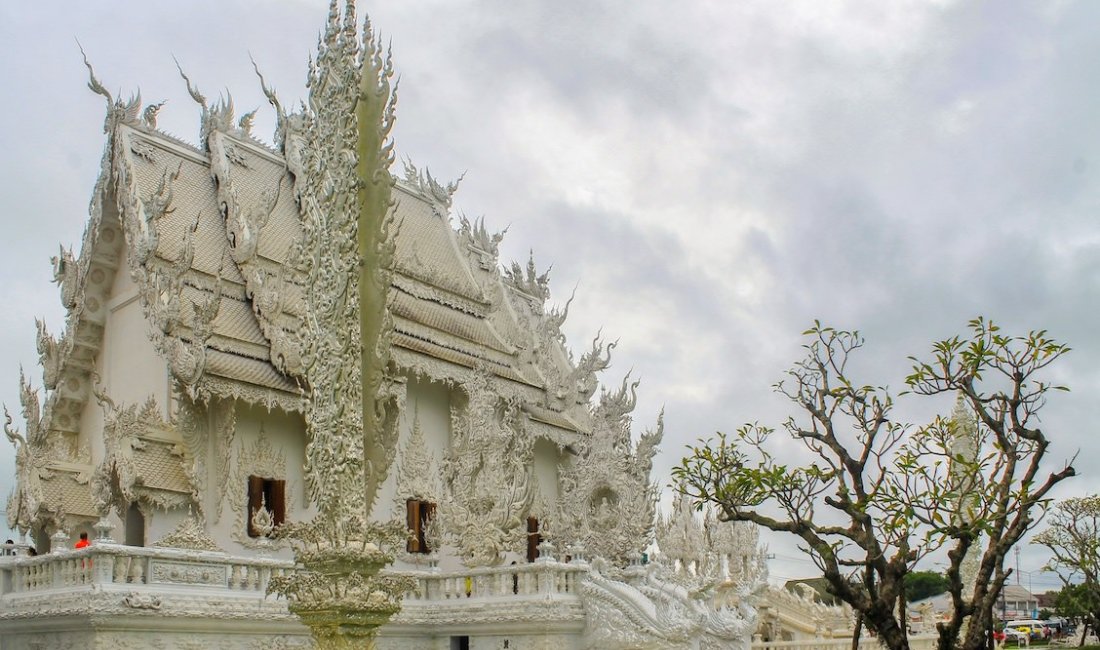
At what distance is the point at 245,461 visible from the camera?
15.1 m

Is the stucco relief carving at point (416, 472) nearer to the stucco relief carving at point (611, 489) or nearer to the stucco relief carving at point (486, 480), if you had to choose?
the stucco relief carving at point (486, 480)

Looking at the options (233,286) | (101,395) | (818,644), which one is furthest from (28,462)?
(818,644)

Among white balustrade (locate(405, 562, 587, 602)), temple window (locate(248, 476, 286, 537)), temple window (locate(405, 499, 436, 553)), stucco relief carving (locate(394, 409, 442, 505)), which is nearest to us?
white balustrade (locate(405, 562, 587, 602))

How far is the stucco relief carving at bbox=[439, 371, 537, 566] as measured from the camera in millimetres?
15516

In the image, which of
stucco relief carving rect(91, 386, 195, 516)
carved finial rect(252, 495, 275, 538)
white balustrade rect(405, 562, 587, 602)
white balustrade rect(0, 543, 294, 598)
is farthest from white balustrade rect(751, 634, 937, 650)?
stucco relief carving rect(91, 386, 195, 516)

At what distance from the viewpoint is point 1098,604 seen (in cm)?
2144

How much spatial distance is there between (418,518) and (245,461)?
9.92ft

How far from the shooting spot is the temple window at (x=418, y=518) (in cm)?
1700

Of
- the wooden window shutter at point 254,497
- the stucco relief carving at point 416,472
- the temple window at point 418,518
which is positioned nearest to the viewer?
the wooden window shutter at point 254,497

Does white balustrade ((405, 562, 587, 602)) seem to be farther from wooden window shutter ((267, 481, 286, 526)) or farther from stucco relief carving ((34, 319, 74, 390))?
stucco relief carving ((34, 319, 74, 390))

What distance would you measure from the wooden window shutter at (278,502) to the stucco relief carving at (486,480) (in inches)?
82.4

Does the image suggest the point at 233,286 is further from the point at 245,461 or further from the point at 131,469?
the point at 131,469

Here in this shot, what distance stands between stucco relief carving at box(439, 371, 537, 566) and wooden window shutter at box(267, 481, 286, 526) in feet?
6.87

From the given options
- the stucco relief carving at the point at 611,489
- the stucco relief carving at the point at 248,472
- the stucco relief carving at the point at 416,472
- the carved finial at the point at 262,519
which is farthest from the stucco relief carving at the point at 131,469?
the stucco relief carving at the point at 611,489
